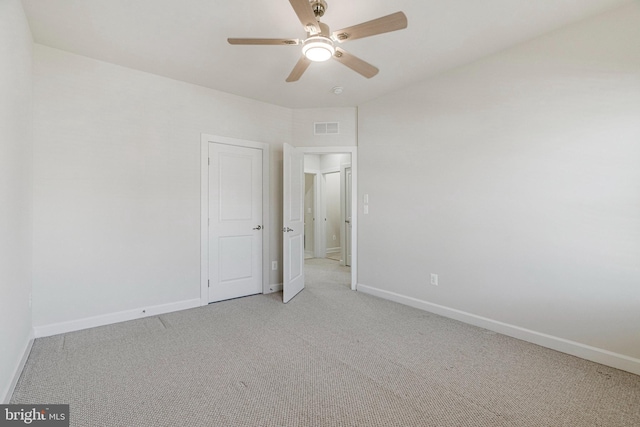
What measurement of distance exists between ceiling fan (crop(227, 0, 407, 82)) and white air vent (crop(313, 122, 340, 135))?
2.05 m

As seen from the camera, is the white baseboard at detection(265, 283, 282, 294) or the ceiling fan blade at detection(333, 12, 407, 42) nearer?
the ceiling fan blade at detection(333, 12, 407, 42)

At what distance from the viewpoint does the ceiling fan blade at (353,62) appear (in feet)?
7.37

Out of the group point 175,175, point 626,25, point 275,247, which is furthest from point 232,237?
point 626,25

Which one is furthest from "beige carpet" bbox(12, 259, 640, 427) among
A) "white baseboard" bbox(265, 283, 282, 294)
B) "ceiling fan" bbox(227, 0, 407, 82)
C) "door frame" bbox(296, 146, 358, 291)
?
"ceiling fan" bbox(227, 0, 407, 82)

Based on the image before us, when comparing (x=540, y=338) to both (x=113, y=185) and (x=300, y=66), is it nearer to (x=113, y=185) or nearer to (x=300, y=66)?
Answer: (x=300, y=66)

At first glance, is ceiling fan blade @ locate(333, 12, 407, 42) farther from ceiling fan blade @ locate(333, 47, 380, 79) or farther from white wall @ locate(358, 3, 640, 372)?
white wall @ locate(358, 3, 640, 372)

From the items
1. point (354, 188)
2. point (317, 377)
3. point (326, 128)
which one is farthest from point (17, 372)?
point (326, 128)

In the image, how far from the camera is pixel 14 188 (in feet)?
7.00

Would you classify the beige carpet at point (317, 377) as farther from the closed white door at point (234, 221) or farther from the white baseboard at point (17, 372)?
the closed white door at point (234, 221)

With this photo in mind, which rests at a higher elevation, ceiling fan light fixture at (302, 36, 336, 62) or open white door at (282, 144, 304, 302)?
ceiling fan light fixture at (302, 36, 336, 62)

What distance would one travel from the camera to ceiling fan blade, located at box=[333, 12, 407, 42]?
1.80 metres

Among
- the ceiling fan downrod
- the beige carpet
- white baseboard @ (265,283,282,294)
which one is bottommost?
the beige carpet

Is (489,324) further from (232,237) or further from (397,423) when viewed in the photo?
(232,237)

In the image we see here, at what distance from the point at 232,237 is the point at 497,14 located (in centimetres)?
357
